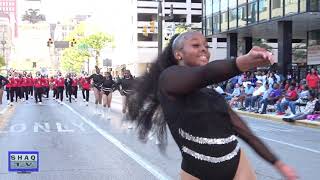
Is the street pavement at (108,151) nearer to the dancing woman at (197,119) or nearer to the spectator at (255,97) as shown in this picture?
the dancing woman at (197,119)

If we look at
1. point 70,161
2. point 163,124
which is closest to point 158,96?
point 163,124

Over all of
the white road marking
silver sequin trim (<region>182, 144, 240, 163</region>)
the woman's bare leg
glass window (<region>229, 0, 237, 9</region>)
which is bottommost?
the white road marking

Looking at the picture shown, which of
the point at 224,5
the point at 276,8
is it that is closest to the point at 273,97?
the point at 276,8

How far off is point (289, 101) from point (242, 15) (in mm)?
18539

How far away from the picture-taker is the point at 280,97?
22266 millimetres

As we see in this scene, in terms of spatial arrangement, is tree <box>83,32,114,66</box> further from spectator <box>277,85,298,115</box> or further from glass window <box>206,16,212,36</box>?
spectator <box>277,85,298,115</box>

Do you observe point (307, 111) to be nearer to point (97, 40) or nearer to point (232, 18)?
point (232, 18)

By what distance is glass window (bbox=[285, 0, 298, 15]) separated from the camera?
3042 centimetres

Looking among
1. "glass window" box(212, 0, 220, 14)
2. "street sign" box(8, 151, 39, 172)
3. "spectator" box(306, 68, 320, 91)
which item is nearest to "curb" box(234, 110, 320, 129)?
"spectator" box(306, 68, 320, 91)

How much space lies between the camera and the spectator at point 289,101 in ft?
66.4

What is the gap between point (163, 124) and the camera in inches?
138

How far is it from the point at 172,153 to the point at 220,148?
25.4 ft

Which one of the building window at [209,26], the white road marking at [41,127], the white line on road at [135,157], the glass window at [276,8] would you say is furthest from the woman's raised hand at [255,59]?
the building window at [209,26]

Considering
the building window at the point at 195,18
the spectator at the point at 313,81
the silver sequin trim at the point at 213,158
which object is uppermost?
the building window at the point at 195,18
